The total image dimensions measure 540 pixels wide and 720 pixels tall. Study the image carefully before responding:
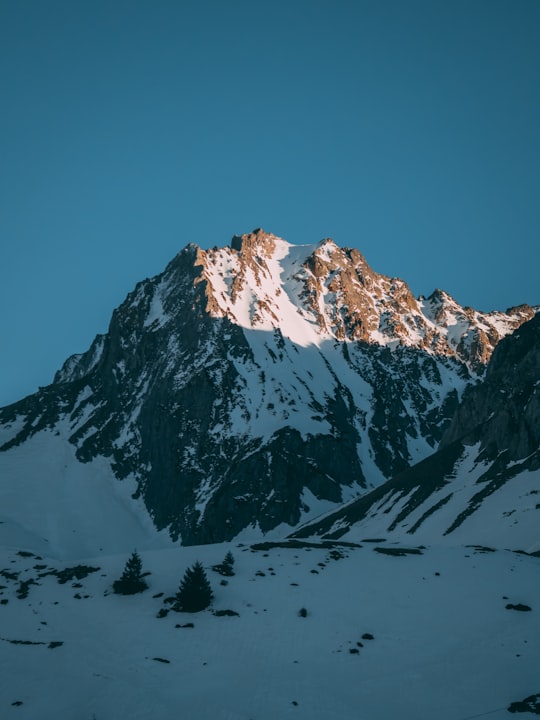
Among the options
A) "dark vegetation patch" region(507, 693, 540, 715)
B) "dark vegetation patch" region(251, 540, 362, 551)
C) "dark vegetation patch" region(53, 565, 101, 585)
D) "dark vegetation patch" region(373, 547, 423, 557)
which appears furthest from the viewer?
"dark vegetation patch" region(251, 540, 362, 551)

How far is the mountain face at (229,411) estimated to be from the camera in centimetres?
13325

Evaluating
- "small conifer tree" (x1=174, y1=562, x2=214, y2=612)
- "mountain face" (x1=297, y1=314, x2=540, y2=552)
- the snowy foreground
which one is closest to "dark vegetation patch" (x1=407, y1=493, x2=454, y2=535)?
"mountain face" (x1=297, y1=314, x2=540, y2=552)

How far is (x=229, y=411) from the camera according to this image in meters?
151

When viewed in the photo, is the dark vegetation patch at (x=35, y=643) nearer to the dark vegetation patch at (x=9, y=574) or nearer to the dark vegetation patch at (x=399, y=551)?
the dark vegetation patch at (x=9, y=574)

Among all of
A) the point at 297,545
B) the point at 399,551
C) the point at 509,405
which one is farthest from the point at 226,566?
the point at 509,405

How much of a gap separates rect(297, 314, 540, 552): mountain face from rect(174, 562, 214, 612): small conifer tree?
26.7 meters

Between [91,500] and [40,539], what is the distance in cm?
2988

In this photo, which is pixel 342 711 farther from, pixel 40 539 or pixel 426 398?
pixel 426 398

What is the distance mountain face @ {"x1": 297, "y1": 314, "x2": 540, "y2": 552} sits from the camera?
196ft

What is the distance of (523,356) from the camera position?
4368 inches

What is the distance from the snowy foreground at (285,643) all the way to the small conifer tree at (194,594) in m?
0.73

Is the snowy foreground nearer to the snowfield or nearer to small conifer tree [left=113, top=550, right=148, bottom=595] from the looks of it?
the snowfield

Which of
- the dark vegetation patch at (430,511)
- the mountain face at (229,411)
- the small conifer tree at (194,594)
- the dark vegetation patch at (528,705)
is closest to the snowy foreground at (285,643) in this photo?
the dark vegetation patch at (528,705)

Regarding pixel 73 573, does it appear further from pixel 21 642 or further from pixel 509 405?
pixel 509 405
